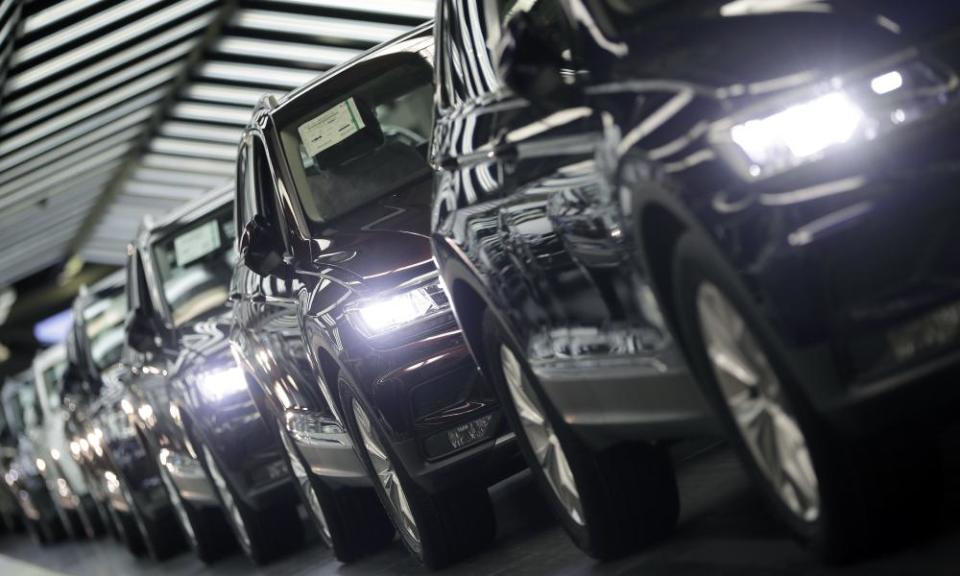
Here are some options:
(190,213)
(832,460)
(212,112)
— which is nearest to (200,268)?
(190,213)

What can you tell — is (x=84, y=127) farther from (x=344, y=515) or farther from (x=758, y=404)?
(x=758, y=404)

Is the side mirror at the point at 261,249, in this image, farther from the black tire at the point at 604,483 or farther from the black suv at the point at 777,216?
the black suv at the point at 777,216

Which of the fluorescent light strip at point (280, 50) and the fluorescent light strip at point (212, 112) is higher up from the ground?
the fluorescent light strip at point (280, 50)

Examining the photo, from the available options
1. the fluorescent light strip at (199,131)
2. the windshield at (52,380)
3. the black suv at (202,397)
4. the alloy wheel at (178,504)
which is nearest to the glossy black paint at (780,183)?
the black suv at (202,397)

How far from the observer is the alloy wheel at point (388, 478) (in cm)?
715

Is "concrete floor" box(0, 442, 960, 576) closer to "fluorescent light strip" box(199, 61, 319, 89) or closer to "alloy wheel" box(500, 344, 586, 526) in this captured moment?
"alloy wheel" box(500, 344, 586, 526)

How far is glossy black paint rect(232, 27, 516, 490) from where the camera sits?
22.7ft

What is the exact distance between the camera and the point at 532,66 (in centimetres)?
464

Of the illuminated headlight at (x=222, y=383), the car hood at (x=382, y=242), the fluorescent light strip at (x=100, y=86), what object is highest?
the fluorescent light strip at (x=100, y=86)

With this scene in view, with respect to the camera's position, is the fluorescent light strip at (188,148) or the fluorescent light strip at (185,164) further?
the fluorescent light strip at (185,164)

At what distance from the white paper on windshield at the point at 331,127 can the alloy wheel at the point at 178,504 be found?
474 centimetres

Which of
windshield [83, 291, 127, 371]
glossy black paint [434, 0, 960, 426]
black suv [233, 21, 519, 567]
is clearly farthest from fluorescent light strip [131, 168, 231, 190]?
glossy black paint [434, 0, 960, 426]

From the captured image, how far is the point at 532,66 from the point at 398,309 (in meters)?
2.45

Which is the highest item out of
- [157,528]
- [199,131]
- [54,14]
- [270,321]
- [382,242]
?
[54,14]
